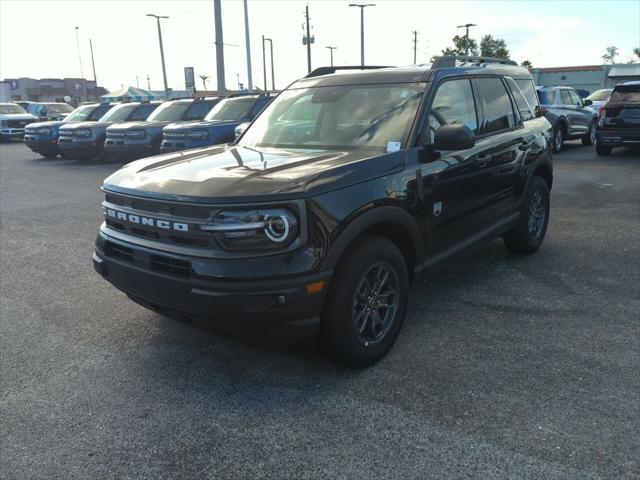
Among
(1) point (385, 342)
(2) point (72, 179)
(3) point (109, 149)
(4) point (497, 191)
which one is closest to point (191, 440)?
(1) point (385, 342)

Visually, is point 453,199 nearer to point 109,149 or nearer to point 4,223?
point 4,223

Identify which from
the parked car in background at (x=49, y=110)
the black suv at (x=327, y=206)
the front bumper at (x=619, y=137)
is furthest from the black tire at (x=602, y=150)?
the parked car in background at (x=49, y=110)

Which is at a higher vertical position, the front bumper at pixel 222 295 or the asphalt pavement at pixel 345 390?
the front bumper at pixel 222 295

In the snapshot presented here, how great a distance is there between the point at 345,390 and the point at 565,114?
14.1m

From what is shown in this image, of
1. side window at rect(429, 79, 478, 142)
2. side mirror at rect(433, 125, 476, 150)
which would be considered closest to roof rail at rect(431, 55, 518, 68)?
side window at rect(429, 79, 478, 142)

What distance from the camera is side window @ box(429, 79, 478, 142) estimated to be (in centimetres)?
395

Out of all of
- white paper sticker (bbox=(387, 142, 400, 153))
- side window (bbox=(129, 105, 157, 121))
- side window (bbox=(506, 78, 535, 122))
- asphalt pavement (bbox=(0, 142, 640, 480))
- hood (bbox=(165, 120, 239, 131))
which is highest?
side window (bbox=(506, 78, 535, 122))

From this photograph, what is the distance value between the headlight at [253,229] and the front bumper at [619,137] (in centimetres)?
1240

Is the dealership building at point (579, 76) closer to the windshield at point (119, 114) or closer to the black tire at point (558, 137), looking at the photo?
the black tire at point (558, 137)

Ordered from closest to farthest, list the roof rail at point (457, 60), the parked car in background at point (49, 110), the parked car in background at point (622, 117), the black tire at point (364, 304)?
1. the black tire at point (364, 304)
2. the roof rail at point (457, 60)
3. the parked car in background at point (622, 117)
4. the parked car in background at point (49, 110)

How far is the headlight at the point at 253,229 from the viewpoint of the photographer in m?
2.81

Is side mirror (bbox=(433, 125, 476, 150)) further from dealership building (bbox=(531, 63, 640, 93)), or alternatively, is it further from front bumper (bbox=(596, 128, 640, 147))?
dealership building (bbox=(531, 63, 640, 93))

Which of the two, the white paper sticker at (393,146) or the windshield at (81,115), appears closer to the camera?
the white paper sticker at (393,146)

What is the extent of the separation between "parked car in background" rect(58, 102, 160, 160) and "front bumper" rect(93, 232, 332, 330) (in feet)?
45.0
